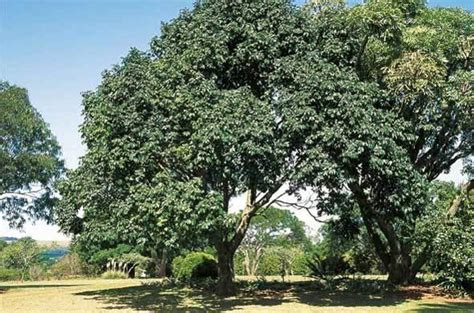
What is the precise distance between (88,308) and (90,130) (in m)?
5.32

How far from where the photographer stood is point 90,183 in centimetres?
1638

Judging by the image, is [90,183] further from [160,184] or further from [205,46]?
[205,46]

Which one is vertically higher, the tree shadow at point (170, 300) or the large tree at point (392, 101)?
the large tree at point (392, 101)

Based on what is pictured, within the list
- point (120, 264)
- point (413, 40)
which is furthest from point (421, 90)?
point (120, 264)

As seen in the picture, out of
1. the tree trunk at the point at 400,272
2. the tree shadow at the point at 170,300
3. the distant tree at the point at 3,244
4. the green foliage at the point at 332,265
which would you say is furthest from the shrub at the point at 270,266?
the distant tree at the point at 3,244

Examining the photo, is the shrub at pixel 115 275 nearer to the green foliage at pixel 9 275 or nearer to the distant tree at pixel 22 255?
the green foliage at pixel 9 275

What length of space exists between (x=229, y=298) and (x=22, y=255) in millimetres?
28311

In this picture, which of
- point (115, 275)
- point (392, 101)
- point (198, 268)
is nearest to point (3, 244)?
point (115, 275)

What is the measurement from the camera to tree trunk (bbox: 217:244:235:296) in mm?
18609

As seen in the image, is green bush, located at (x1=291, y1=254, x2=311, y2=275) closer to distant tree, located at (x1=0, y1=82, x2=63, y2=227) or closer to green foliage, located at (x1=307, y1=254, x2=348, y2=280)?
green foliage, located at (x1=307, y1=254, x2=348, y2=280)

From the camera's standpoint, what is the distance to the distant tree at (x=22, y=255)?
132ft

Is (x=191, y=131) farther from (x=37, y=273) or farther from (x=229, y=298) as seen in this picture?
(x=37, y=273)

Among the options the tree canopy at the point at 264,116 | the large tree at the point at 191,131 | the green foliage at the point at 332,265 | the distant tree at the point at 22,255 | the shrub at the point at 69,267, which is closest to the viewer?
the large tree at the point at 191,131

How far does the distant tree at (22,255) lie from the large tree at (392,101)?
29177mm
